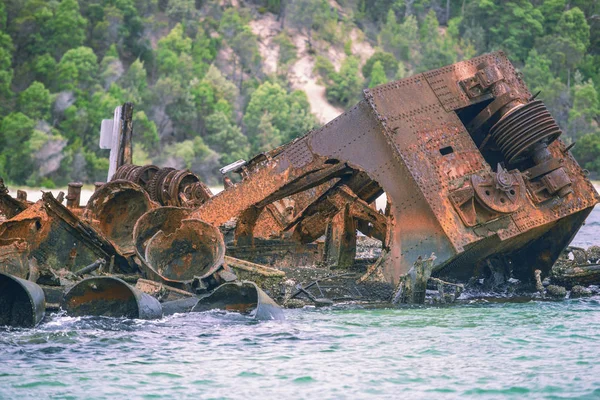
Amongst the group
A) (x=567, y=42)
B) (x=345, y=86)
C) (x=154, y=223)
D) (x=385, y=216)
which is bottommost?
(x=385, y=216)

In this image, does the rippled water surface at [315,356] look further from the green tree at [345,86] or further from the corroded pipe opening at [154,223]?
the green tree at [345,86]

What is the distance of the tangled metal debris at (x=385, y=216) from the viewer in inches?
560

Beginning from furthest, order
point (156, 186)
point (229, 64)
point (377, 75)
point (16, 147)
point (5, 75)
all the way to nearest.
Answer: point (229, 64)
point (377, 75)
point (5, 75)
point (16, 147)
point (156, 186)

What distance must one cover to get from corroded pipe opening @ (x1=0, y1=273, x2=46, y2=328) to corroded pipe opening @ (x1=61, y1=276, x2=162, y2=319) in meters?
0.55

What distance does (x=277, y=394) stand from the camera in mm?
10641

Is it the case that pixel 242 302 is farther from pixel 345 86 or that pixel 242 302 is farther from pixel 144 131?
pixel 345 86

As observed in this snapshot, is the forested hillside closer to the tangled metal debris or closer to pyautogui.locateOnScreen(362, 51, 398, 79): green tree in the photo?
pyautogui.locateOnScreen(362, 51, 398, 79): green tree

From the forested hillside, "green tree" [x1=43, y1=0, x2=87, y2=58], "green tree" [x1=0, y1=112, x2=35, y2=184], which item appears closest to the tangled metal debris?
"green tree" [x1=0, y1=112, x2=35, y2=184]

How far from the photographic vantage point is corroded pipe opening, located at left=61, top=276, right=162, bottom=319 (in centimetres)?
1314

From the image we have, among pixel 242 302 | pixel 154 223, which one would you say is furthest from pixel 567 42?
pixel 242 302

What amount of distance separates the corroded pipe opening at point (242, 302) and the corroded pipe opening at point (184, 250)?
0.81m

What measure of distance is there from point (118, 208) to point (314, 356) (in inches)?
246

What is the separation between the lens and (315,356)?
12.0m

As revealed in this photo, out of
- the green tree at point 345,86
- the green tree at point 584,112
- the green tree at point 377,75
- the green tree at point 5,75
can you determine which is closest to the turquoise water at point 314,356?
the green tree at point 5,75
